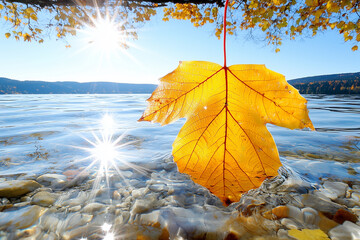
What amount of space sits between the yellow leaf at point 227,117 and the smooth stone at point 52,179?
3.60 feet

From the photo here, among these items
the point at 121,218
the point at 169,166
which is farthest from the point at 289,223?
the point at 169,166

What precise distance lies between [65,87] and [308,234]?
118 metres

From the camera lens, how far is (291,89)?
1.95 feet

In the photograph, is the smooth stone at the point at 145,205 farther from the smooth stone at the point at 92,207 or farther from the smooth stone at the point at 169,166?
the smooth stone at the point at 169,166

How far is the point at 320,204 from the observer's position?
999 millimetres

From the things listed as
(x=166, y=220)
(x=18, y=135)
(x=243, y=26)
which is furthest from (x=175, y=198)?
(x=243, y=26)

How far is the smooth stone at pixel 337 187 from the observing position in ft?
3.63

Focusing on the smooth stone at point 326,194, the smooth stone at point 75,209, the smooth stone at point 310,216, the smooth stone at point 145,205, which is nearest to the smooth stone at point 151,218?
the smooth stone at point 145,205

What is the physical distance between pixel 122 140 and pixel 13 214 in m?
1.71

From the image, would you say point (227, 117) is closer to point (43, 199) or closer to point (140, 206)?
point (140, 206)

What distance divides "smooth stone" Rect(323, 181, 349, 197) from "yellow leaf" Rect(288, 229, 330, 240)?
447 mm

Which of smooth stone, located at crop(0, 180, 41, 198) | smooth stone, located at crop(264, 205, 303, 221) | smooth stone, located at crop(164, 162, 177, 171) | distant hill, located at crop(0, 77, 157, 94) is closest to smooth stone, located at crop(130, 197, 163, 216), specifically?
smooth stone, located at crop(164, 162, 177, 171)

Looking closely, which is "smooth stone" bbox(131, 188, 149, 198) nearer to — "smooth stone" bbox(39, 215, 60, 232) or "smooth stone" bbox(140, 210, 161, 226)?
"smooth stone" bbox(140, 210, 161, 226)

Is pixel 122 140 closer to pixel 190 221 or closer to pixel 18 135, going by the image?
pixel 18 135
